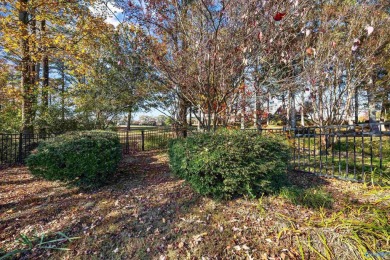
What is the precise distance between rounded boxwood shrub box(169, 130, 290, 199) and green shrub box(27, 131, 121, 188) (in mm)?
1660

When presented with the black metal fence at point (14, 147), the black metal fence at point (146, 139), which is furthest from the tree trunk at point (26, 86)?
the black metal fence at point (146, 139)

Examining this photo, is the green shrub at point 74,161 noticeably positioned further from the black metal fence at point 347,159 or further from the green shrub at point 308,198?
the black metal fence at point 347,159

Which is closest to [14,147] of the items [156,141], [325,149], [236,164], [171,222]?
[156,141]

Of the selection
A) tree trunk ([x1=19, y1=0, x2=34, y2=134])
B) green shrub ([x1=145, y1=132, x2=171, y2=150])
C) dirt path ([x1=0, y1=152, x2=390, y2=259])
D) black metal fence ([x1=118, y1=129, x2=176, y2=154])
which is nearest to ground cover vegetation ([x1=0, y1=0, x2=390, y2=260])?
dirt path ([x1=0, y1=152, x2=390, y2=259])

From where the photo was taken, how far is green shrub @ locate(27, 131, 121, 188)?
321 centimetres

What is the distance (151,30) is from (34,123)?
5.63m

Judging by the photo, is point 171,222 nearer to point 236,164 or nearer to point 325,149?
point 236,164

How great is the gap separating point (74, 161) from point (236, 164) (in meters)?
2.80

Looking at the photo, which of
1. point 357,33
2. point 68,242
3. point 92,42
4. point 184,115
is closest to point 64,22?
point 92,42

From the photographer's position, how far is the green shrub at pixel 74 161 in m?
3.21

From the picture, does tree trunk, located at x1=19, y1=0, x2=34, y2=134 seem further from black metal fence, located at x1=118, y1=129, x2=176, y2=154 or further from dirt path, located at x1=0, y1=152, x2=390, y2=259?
dirt path, located at x1=0, y1=152, x2=390, y2=259

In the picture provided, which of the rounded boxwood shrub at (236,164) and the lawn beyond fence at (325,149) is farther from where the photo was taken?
the lawn beyond fence at (325,149)

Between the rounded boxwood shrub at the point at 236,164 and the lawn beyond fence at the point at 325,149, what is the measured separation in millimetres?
907

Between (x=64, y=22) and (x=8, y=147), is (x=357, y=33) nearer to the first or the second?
(x=64, y=22)
